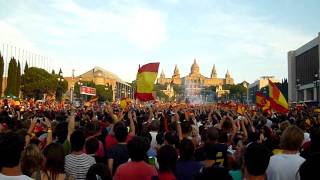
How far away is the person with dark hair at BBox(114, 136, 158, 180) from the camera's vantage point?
5.48 m

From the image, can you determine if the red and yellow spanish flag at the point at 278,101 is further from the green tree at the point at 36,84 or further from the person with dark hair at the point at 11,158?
the green tree at the point at 36,84

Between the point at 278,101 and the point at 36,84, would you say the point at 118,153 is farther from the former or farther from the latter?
the point at 36,84

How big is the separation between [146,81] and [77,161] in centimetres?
785

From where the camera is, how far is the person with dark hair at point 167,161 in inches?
214

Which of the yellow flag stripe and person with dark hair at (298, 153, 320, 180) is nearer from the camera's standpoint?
person with dark hair at (298, 153, 320, 180)

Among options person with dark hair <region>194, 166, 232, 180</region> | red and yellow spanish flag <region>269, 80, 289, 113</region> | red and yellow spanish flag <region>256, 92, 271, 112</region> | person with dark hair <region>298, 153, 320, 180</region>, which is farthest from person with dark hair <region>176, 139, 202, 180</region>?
red and yellow spanish flag <region>256, 92, 271, 112</region>

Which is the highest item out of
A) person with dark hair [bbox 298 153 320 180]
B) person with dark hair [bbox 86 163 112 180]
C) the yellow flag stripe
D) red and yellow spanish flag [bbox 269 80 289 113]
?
the yellow flag stripe

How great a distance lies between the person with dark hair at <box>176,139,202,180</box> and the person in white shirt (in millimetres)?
966

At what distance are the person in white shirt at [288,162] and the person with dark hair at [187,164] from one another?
966mm

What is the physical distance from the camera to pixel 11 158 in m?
4.00

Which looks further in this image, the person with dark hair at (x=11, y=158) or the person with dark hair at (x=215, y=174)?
the person with dark hair at (x=11, y=158)

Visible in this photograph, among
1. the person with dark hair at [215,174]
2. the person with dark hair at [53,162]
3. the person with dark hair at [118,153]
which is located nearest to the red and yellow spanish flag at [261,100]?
the person with dark hair at [118,153]

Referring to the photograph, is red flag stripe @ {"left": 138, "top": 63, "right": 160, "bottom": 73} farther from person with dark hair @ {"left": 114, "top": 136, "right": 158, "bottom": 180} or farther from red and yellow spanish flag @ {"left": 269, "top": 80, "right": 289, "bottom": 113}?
person with dark hair @ {"left": 114, "top": 136, "right": 158, "bottom": 180}

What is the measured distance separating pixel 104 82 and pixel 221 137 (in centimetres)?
15122
